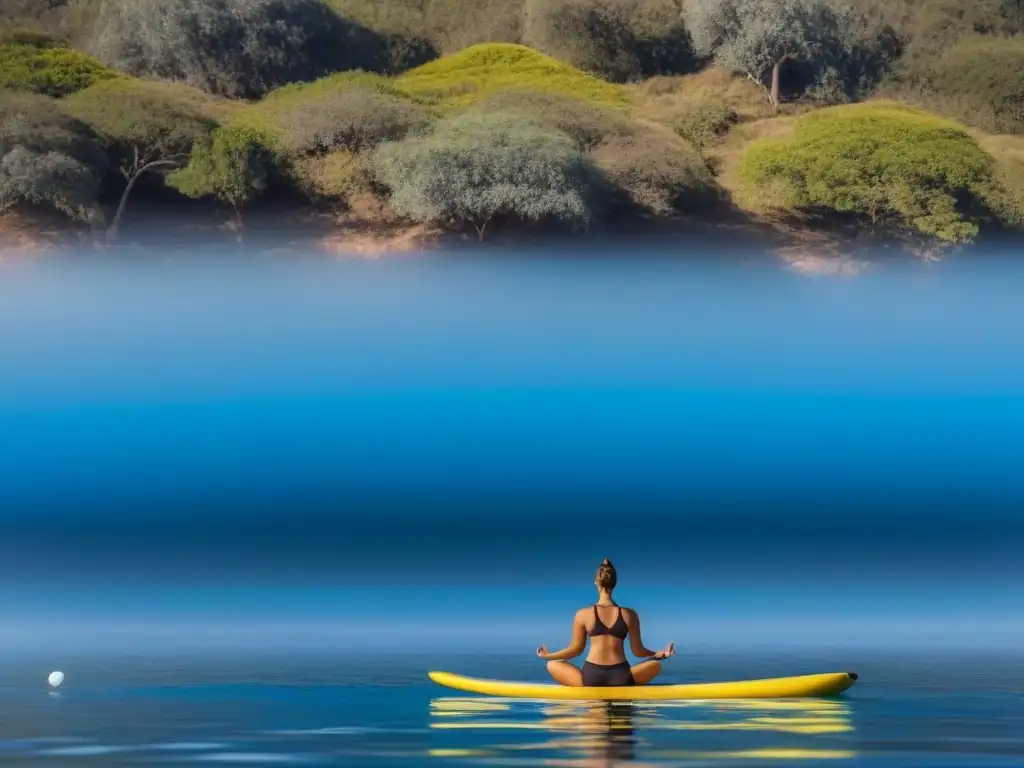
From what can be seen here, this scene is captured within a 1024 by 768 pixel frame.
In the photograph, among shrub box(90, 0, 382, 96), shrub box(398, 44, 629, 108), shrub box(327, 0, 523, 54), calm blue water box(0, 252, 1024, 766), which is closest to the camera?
calm blue water box(0, 252, 1024, 766)

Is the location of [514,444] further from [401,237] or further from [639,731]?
[639,731]

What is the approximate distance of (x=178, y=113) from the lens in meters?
37.0

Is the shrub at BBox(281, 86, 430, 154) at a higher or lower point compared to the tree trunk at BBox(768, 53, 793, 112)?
lower

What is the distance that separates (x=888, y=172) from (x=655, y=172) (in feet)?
15.2

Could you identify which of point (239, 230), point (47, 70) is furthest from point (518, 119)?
point (47, 70)

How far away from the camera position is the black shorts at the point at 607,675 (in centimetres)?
1116

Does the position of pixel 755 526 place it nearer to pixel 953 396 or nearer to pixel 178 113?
pixel 953 396

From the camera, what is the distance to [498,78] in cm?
4188

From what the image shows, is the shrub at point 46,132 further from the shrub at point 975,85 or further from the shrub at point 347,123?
the shrub at point 975,85

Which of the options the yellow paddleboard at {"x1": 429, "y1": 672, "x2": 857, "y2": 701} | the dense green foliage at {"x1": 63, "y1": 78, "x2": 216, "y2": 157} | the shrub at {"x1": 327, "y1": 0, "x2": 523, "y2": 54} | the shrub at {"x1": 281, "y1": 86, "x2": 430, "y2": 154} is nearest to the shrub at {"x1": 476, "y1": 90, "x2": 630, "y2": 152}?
the shrub at {"x1": 281, "y1": 86, "x2": 430, "y2": 154}

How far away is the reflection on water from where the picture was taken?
27.5ft

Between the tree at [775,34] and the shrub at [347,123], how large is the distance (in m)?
8.69

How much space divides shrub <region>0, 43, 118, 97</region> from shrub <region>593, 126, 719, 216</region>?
11.1m

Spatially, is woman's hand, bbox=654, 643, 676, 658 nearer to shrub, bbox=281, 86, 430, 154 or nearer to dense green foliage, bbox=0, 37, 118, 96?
shrub, bbox=281, 86, 430, 154
